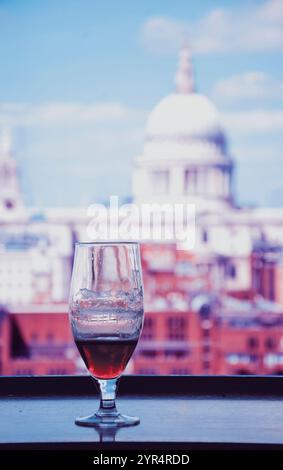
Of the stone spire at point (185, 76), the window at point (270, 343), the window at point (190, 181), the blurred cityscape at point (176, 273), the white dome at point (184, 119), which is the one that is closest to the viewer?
the blurred cityscape at point (176, 273)

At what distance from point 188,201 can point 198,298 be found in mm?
1563

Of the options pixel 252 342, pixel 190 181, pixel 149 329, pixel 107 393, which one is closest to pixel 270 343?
pixel 252 342

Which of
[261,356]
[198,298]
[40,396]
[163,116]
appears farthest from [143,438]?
[163,116]

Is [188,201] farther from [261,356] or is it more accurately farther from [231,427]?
[231,427]

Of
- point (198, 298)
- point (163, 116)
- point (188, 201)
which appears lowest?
point (198, 298)

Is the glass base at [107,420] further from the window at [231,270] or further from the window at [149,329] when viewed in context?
the window at [231,270]

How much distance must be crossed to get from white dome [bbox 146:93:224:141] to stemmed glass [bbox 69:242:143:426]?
1592 centimetres

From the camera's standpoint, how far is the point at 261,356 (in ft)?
42.6

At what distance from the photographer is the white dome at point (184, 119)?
54.9ft

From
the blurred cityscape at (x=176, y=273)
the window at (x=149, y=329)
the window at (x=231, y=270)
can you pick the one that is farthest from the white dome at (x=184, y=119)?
the window at (x=149, y=329)

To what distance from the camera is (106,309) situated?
48 cm

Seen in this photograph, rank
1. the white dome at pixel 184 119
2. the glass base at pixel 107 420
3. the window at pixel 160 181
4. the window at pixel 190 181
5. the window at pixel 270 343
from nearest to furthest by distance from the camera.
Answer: the glass base at pixel 107 420
the window at pixel 270 343
the window at pixel 160 181
the window at pixel 190 181
the white dome at pixel 184 119

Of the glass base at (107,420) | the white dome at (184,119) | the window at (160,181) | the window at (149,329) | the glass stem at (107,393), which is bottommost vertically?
the glass base at (107,420)

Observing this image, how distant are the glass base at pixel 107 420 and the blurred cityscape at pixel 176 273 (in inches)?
435
